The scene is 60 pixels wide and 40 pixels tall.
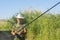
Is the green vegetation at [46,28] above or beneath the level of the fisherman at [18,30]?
beneath

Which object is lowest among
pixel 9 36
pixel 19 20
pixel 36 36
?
pixel 36 36

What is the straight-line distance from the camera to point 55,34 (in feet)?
39.9

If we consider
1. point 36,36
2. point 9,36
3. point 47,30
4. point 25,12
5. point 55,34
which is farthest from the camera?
point 25,12

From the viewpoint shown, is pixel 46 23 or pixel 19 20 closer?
pixel 19 20

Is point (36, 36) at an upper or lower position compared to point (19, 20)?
lower

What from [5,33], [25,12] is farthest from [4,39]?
[25,12]

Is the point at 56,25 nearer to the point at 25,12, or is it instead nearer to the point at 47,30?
the point at 47,30

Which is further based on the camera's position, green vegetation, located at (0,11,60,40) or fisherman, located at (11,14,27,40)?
green vegetation, located at (0,11,60,40)

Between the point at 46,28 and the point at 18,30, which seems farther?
the point at 46,28

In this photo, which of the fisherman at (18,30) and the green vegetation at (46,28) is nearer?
the fisherman at (18,30)

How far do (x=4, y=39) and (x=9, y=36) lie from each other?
0.95ft

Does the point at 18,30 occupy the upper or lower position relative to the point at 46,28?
upper

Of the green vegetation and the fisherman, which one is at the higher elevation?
the fisherman

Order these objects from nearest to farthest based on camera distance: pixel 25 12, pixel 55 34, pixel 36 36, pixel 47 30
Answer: pixel 55 34 < pixel 47 30 < pixel 36 36 < pixel 25 12
